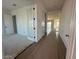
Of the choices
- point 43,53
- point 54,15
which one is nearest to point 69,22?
point 43,53

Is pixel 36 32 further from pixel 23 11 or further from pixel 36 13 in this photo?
pixel 23 11

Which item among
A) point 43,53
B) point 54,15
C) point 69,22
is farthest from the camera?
point 54,15

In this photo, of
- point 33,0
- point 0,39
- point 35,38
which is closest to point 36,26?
point 35,38

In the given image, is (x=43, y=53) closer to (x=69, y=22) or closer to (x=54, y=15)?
(x=69, y=22)

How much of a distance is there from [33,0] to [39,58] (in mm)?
3275

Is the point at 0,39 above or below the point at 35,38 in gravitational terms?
above

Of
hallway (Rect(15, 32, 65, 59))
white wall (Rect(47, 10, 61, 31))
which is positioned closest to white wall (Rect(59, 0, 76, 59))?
hallway (Rect(15, 32, 65, 59))

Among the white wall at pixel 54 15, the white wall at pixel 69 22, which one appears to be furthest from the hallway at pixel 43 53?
the white wall at pixel 54 15

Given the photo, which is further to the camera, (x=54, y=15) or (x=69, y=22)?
(x=54, y=15)

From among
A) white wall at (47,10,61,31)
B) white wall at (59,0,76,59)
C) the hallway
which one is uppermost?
white wall at (47,10,61,31)

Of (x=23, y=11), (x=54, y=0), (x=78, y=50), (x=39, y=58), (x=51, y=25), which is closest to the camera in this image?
(x=78, y=50)

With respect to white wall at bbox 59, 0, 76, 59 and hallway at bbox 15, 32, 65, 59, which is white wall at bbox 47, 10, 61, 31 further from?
hallway at bbox 15, 32, 65, 59

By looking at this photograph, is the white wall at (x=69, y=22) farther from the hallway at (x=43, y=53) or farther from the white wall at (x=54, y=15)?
the white wall at (x=54, y=15)

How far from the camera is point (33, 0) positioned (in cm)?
484
